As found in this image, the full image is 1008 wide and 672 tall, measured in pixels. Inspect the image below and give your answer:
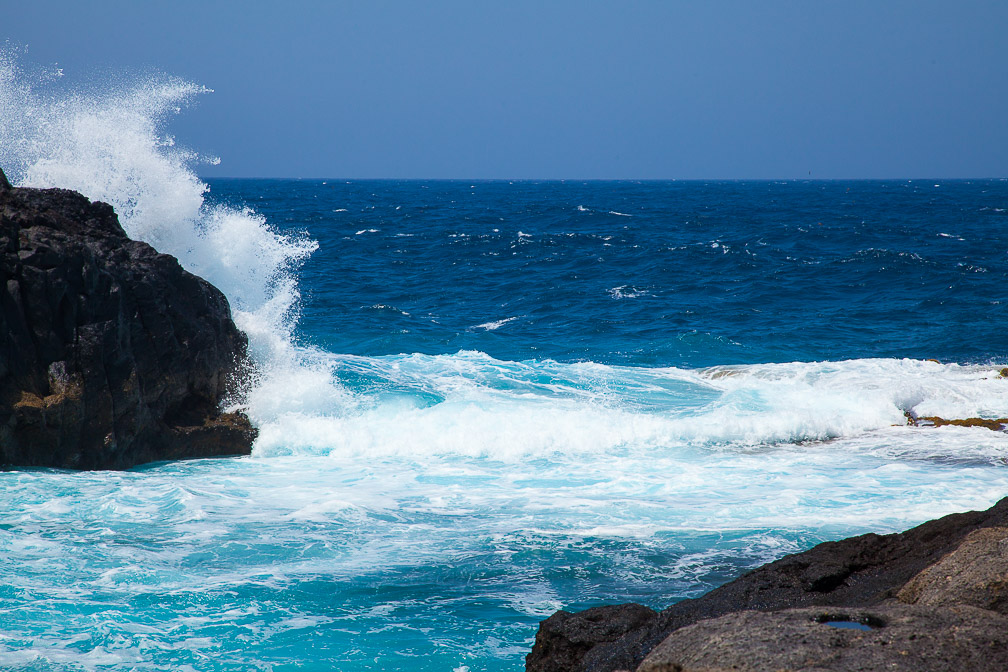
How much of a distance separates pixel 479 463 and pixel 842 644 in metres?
7.04

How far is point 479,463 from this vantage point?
376 inches

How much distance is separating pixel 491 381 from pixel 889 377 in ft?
20.1

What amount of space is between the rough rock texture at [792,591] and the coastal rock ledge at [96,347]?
6204 mm

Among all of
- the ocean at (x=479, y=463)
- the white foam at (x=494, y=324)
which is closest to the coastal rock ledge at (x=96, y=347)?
the ocean at (x=479, y=463)

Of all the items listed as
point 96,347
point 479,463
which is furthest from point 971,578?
point 96,347

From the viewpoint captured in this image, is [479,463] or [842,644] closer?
[842,644]

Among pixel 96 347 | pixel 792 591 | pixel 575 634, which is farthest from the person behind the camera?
pixel 96 347

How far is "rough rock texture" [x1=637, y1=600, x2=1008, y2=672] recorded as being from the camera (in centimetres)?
257

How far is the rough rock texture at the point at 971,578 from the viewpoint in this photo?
3.11 m

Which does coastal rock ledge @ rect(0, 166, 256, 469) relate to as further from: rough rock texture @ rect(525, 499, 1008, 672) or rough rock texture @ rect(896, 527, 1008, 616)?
rough rock texture @ rect(896, 527, 1008, 616)

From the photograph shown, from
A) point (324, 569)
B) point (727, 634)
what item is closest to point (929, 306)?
point (324, 569)

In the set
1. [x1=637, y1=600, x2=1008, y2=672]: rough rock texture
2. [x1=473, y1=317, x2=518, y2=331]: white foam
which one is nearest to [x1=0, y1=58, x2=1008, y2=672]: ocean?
[x1=473, y1=317, x2=518, y2=331]: white foam

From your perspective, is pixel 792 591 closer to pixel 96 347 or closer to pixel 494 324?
pixel 96 347

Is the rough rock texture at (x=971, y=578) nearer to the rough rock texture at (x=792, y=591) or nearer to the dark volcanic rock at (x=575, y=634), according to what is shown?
the rough rock texture at (x=792, y=591)
